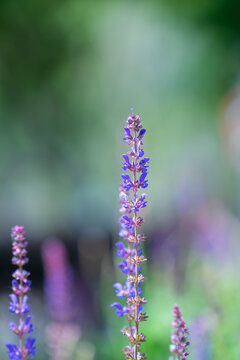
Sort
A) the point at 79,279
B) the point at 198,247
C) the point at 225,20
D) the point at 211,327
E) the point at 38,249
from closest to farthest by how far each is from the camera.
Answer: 1. the point at 211,327
2. the point at 198,247
3. the point at 79,279
4. the point at 38,249
5. the point at 225,20

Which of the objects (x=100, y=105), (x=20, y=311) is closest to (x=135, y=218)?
(x=20, y=311)

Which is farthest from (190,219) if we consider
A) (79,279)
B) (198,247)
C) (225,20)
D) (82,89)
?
(225,20)

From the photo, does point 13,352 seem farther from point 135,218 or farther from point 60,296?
point 60,296

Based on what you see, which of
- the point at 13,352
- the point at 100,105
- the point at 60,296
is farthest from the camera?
the point at 100,105

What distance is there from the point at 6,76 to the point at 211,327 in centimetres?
413

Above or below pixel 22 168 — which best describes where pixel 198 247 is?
below

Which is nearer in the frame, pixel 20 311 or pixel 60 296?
pixel 20 311

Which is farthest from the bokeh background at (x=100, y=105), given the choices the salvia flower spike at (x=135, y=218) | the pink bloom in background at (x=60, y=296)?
the salvia flower spike at (x=135, y=218)

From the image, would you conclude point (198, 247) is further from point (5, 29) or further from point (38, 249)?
point (5, 29)

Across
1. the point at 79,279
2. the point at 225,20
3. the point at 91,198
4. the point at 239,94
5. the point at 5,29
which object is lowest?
the point at 79,279

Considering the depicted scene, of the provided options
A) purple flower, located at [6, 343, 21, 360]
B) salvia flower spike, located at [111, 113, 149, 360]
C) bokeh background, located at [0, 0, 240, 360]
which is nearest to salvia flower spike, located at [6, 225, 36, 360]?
purple flower, located at [6, 343, 21, 360]

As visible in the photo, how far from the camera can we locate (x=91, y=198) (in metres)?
5.14

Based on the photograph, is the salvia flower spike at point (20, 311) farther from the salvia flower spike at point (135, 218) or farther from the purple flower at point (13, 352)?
the salvia flower spike at point (135, 218)

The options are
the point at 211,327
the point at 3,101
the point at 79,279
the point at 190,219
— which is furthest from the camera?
the point at 3,101
